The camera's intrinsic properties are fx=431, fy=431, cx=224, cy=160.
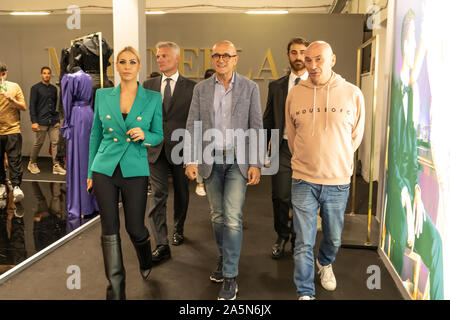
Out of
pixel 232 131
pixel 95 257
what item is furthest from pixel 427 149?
pixel 95 257

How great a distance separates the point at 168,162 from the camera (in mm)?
3889

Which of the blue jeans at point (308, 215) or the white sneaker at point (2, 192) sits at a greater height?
the blue jeans at point (308, 215)

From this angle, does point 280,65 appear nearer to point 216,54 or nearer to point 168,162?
point 168,162

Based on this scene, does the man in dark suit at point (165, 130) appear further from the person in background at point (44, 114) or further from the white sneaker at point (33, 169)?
the white sneaker at point (33, 169)

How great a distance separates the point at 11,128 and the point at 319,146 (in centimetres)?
448

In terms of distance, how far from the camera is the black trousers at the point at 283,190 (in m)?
3.64

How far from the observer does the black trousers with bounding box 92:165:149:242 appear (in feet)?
9.10

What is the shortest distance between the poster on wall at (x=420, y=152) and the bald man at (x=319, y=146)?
41 cm

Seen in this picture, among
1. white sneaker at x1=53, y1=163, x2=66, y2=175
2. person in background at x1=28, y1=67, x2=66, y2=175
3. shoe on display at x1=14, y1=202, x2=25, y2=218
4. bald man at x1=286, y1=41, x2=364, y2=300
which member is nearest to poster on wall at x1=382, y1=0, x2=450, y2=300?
bald man at x1=286, y1=41, x2=364, y2=300

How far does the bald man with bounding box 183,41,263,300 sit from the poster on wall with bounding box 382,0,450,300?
1024 millimetres

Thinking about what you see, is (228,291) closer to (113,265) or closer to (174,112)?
(113,265)

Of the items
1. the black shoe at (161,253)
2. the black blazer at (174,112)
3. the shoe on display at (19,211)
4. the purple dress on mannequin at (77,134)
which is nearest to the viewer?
the black shoe at (161,253)

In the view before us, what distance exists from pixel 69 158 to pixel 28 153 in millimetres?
6268

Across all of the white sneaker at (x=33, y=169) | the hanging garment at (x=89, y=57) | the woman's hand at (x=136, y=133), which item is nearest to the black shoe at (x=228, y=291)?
the woman's hand at (x=136, y=133)
